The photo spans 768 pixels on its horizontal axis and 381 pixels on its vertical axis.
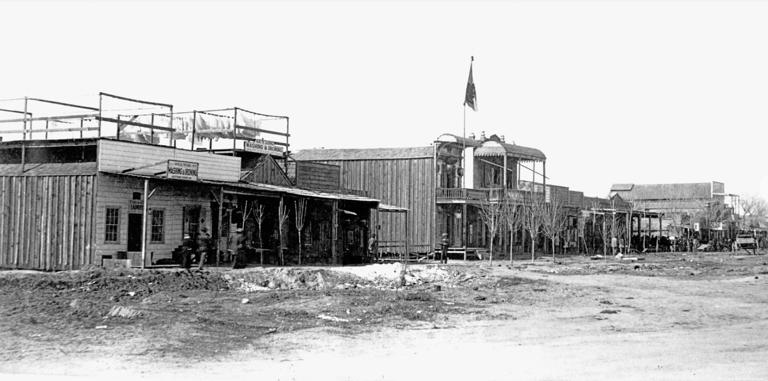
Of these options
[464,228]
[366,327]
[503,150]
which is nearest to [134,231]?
[366,327]

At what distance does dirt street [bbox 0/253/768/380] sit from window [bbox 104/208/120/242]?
3.12 m

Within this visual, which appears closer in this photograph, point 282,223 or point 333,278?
point 333,278

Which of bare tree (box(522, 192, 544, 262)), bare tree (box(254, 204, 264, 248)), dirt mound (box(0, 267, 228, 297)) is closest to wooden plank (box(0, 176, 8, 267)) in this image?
dirt mound (box(0, 267, 228, 297))

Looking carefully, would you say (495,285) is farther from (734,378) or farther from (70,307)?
(734,378)

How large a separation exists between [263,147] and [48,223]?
37.3 ft

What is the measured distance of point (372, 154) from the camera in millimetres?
47438

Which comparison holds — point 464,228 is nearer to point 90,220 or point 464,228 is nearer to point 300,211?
point 300,211

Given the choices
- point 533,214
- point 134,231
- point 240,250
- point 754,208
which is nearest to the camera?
point 134,231

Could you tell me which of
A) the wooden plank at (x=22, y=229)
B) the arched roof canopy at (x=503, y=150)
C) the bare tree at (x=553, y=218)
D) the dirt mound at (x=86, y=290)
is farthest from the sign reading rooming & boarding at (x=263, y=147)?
the arched roof canopy at (x=503, y=150)

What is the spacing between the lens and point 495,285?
26625mm

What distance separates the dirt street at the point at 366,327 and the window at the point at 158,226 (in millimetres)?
4007

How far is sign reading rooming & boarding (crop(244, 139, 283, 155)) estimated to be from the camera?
3456 cm

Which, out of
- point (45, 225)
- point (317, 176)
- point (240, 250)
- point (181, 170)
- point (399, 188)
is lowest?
point (240, 250)

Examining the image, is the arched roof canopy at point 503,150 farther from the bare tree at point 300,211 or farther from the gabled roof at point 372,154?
the bare tree at point 300,211
